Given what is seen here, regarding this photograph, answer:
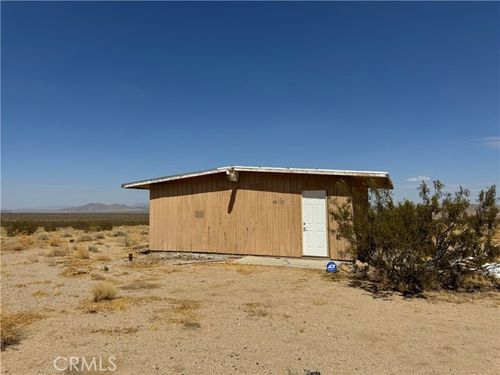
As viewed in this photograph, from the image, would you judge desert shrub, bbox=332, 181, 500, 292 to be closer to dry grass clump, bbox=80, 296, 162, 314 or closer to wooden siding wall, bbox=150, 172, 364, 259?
wooden siding wall, bbox=150, 172, 364, 259

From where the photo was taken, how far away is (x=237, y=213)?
525 inches

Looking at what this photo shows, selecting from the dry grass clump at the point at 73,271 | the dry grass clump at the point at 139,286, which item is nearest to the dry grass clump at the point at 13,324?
the dry grass clump at the point at 139,286

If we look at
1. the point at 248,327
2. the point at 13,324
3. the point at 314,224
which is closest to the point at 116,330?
the point at 13,324

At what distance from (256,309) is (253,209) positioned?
6.46m

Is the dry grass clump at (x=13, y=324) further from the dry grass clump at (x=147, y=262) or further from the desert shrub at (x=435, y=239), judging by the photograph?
the desert shrub at (x=435, y=239)

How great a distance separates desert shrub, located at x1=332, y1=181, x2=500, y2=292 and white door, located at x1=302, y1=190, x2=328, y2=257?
11.7 feet

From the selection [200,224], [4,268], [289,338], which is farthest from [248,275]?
[4,268]

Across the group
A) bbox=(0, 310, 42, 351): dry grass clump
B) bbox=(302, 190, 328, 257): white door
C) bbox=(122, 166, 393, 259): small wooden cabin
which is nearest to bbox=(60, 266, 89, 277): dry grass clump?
bbox=(122, 166, 393, 259): small wooden cabin

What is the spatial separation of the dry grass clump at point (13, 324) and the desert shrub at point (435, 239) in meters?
7.04

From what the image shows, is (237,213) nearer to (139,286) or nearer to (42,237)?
(139,286)

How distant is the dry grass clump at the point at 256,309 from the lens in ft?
21.3

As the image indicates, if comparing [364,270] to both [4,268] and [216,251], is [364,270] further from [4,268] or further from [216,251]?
[4,268]

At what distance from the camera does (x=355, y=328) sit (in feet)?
18.9

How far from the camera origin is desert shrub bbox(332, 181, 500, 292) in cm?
793
